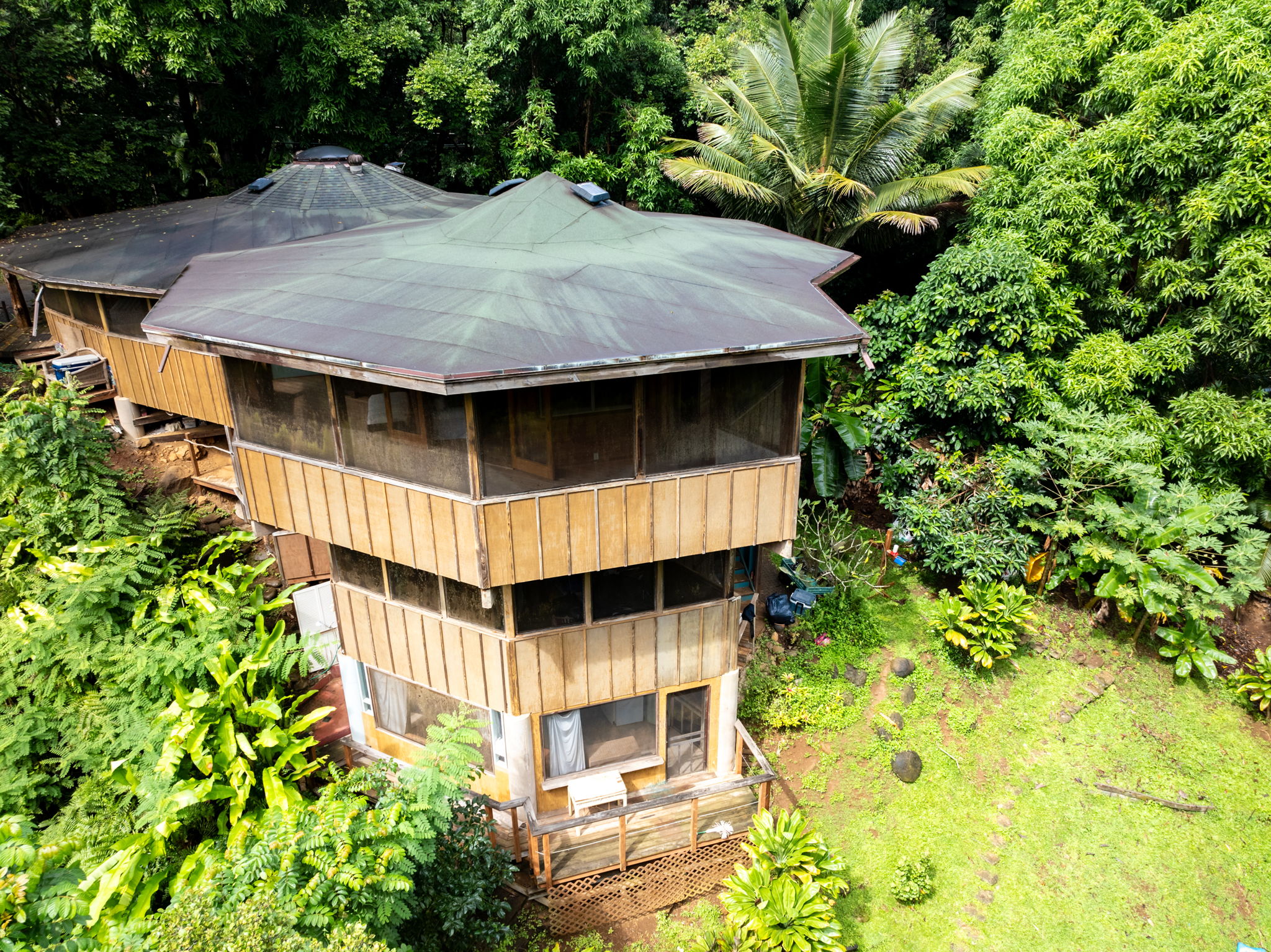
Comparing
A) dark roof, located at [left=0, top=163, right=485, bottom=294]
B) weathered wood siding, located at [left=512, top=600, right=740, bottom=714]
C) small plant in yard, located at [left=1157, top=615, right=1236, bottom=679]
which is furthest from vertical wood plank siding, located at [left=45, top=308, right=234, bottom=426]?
small plant in yard, located at [left=1157, top=615, right=1236, bottom=679]

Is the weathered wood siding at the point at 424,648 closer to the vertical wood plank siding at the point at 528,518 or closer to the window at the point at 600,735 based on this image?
the window at the point at 600,735

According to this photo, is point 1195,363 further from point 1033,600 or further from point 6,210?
point 6,210

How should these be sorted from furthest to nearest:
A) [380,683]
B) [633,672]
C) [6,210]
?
[6,210], [380,683], [633,672]

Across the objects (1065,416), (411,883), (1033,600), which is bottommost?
(1033,600)

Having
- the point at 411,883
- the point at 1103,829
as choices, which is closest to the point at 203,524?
the point at 411,883

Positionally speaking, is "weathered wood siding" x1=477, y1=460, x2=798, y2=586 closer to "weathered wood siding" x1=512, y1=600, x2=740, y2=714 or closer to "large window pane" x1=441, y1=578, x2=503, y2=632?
"large window pane" x1=441, y1=578, x2=503, y2=632

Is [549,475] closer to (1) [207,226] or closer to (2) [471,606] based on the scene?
(2) [471,606]
